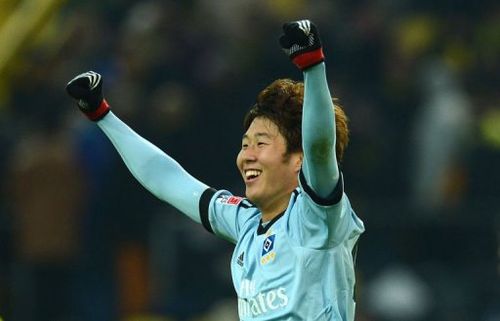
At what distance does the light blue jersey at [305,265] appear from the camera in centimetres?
462

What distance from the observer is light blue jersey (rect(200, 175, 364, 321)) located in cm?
462

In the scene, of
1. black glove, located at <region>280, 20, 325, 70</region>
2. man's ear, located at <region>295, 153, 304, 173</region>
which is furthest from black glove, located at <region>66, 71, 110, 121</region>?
black glove, located at <region>280, 20, 325, 70</region>

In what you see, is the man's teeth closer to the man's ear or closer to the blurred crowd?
the man's ear

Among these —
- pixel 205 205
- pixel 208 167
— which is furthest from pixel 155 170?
pixel 208 167

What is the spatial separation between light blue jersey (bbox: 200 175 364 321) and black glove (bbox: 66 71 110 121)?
0.98 m

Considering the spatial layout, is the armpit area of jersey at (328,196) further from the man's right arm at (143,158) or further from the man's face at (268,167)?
the man's right arm at (143,158)

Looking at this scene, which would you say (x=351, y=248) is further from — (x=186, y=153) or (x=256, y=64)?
(x=256, y=64)

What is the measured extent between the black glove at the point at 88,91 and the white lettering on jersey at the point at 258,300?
103 centimetres

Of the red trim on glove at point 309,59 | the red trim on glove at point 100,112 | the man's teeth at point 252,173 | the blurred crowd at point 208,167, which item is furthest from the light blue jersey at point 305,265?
the blurred crowd at point 208,167

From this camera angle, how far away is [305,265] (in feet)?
15.3

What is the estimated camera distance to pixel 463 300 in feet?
31.7

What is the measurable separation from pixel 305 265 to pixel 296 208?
0.21 metres

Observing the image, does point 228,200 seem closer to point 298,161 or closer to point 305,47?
point 298,161

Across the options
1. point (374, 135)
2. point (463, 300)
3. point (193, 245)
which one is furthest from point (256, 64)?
point (463, 300)
